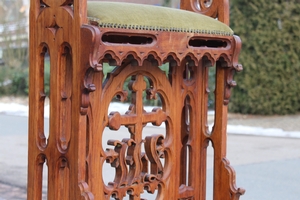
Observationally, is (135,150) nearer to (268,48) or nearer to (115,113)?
(115,113)

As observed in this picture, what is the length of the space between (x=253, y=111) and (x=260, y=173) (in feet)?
15.3

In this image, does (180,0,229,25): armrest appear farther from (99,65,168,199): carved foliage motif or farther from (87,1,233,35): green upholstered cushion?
(99,65,168,199): carved foliage motif

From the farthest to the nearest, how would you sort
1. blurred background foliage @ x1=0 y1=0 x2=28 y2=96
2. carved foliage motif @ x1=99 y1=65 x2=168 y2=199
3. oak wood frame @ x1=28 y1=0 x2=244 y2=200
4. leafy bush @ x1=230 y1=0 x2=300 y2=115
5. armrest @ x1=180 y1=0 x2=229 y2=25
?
blurred background foliage @ x1=0 y1=0 x2=28 y2=96 < leafy bush @ x1=230 y1=0 x2=300 y2=115 < armrest @ x1=180 y1=0 x2=229 y2=25 < carved foliage motif @ x1=99 y1=65 x2=168 y2=199 < oak wood frame @ x1=28 y1=0 x2=244 y2=200

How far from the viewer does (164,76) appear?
101 inches

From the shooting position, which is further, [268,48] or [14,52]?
[14,52]

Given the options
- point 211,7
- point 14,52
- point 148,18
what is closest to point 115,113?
point 148,18

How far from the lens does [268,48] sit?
380 inches

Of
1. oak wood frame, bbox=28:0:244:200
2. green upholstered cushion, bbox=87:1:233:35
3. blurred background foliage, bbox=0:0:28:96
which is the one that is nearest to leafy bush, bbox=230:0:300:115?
blurred background foliage, bbox=0:0:28:96

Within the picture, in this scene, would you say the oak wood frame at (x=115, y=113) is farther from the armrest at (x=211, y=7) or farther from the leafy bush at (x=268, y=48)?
the leafy bush at (x=268, y=48)

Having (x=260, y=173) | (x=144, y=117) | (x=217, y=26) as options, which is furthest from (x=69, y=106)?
(x=260, y=173)

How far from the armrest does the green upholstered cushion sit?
20 centimetres

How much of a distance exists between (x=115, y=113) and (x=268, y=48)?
7.71 metres

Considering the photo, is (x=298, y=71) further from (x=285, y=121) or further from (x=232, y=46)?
(x=232, y=46)

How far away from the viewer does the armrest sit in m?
2.78
